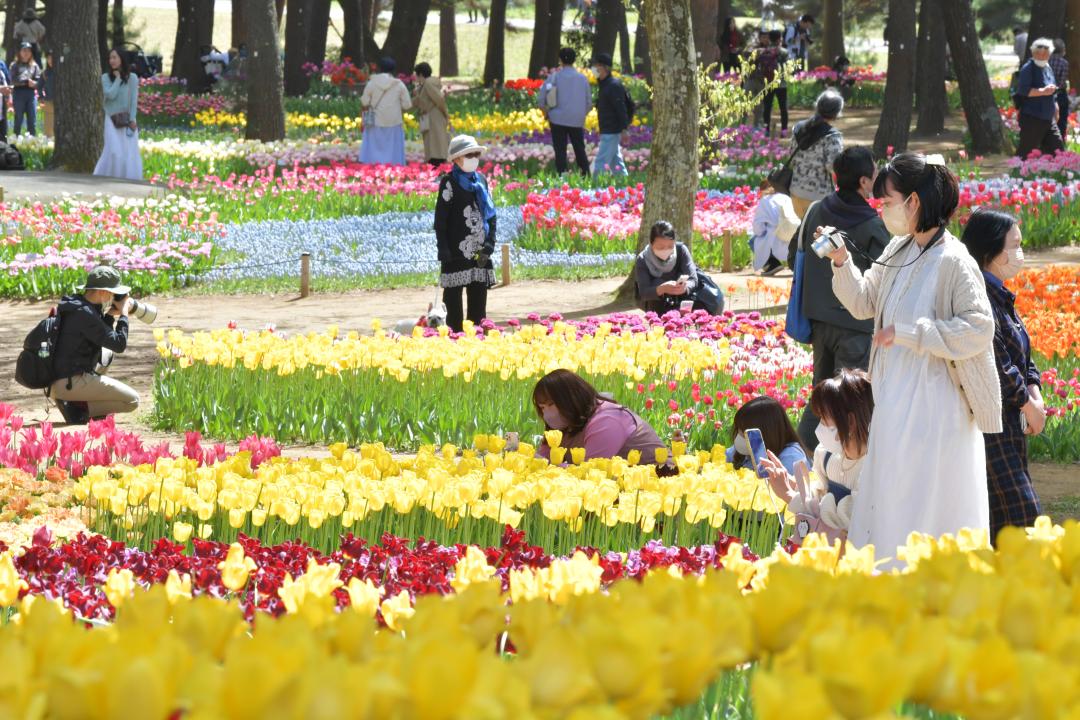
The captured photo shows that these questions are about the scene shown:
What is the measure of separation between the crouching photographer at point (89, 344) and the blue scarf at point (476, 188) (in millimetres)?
2475

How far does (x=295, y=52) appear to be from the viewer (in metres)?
35.1

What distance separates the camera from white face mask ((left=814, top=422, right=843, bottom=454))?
5215mm

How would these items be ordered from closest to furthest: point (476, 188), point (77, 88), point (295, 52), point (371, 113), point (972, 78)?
1. point (476, 188)
2. point (77, 88)
3. point (371, 113)
4. point (972, 78)
5. point (295, 52)

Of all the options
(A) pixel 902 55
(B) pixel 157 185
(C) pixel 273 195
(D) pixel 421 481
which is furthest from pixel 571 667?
(A) pixel 902 55

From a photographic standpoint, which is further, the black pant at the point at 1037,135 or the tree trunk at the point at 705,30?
the tree trunk at the point at 705,30

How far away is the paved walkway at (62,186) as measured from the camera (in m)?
17.4

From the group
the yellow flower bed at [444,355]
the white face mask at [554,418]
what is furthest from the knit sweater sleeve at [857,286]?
the yellow flower bed at [444,355]

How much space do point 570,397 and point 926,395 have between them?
2.11 meters

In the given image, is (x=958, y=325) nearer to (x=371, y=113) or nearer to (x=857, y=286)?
(x=857, y=286)

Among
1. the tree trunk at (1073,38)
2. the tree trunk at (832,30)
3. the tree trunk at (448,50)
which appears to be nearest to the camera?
the tree trunk at (1073,38)

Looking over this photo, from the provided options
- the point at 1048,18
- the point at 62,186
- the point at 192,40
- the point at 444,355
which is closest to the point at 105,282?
the point at 444,355

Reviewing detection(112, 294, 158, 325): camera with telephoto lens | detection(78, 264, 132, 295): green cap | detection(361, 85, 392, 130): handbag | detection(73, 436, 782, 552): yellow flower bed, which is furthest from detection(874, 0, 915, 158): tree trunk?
detection(73, 436, 782, 552): yellow flower bed

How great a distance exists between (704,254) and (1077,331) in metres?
5.40

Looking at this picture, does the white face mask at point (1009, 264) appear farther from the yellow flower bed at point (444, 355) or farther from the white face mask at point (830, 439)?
the yellow flower bed at point (444, 355)
